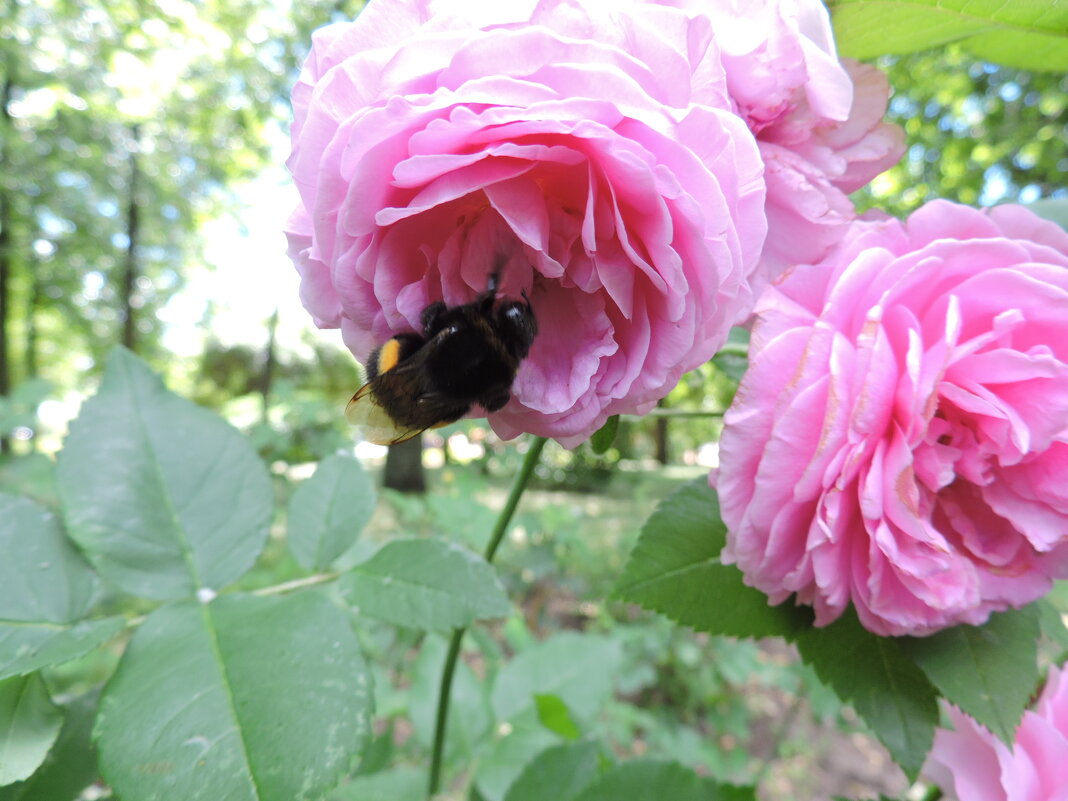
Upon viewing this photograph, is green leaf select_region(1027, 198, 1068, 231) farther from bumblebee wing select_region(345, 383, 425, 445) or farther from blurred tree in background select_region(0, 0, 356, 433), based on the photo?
blurred tree in background select_region(0, 0, 356, 433)

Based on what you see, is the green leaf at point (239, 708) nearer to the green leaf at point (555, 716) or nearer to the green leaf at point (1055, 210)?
the green leaf at point (555, 716)

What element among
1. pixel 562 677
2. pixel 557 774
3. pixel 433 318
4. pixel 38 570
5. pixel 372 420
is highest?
pixel 433 318

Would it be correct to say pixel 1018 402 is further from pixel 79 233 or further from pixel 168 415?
pixel 79 233

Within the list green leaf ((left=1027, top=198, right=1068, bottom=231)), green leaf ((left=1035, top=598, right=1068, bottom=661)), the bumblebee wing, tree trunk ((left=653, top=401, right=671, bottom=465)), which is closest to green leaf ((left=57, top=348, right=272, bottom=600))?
the bumblebee wing

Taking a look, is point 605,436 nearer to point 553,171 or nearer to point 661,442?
point 553,171

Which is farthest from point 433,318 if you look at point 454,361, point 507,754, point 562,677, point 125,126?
point 125,126
